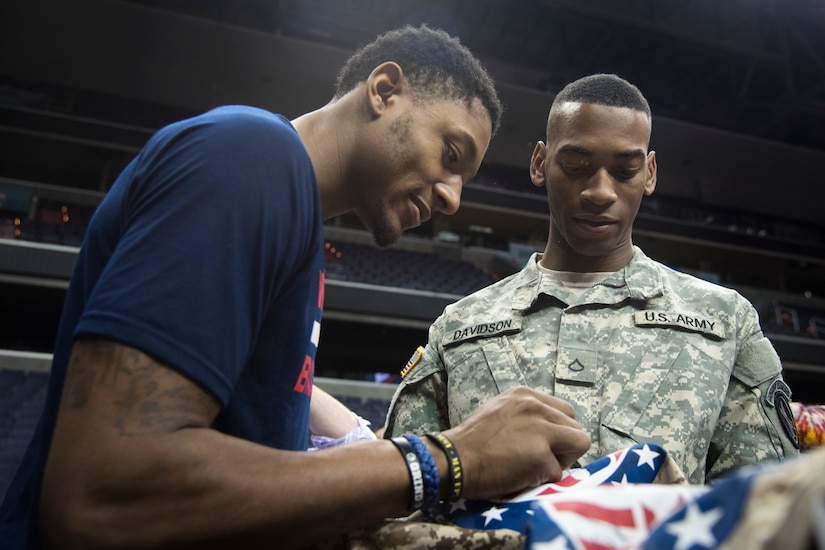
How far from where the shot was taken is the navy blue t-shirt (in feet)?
2.47

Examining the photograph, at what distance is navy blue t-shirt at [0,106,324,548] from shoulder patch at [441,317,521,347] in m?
0.58

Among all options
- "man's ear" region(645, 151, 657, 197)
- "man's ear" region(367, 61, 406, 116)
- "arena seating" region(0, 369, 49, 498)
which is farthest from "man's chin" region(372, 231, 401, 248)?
"arena seating" region(0, 369, 49, 498)

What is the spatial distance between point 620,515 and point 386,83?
0.92 metres

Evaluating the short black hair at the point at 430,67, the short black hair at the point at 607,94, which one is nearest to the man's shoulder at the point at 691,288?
the short black hair at the point at 607,94

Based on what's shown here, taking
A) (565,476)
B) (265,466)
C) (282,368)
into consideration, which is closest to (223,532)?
(265,466)

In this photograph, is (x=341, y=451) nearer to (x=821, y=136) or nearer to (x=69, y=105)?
(x=69, y=105)

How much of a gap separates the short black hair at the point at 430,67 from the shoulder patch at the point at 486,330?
1.54 ft

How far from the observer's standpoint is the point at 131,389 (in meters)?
0.73

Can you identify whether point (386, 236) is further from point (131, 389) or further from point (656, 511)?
point (656, 511)

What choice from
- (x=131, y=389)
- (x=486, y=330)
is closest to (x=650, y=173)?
(x=486, y=330)

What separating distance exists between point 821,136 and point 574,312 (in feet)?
48.3

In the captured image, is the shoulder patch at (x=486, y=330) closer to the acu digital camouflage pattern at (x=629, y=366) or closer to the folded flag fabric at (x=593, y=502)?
the acu digital camouflage pattern at (x=629, y=366)

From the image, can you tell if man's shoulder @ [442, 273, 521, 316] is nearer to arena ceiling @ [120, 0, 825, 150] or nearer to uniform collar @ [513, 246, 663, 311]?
A: uniform collar @ [513, 246, 663, 311]

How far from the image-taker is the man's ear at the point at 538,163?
1722 mm
